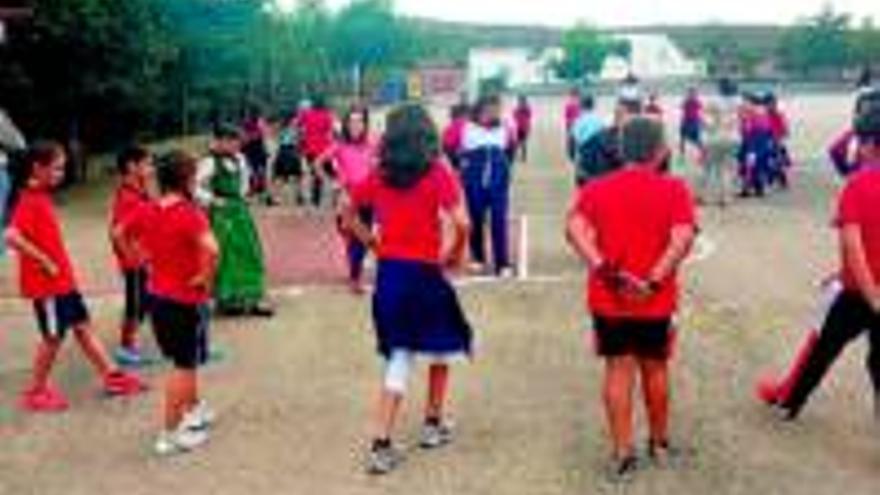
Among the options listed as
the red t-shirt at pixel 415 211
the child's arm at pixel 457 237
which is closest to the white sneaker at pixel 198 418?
the red t-shirt at pixel 415 211

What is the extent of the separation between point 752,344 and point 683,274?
3.70 m

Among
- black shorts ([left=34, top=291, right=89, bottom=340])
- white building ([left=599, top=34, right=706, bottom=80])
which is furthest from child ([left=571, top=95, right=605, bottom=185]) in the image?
white building ([left=599, top=34, right=706, bottom=80])

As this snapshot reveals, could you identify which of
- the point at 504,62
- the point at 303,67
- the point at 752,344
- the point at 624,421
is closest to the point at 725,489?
the point at 624,421

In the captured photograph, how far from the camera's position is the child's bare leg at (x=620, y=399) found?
7.97 metres

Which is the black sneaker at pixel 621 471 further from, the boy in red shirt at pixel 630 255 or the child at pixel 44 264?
the child at pixel 44 264

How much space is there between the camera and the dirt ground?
8.10 m

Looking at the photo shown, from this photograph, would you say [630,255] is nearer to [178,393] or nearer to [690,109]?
[178,393]

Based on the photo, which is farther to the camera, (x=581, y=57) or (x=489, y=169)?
(x=581, y=57)

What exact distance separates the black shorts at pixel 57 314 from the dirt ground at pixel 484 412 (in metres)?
0.48

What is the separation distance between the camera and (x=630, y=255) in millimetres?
7914

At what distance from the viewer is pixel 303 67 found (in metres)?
60.9

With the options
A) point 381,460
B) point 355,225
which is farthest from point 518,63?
point 381,460

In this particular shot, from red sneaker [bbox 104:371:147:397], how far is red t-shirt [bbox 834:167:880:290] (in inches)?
176

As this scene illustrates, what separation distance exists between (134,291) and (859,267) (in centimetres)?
516
